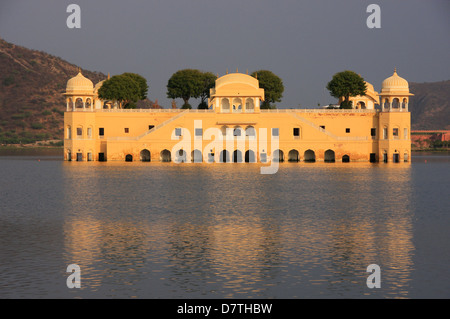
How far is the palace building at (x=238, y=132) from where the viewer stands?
70.8 metres

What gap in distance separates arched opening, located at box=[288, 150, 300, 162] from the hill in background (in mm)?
63014

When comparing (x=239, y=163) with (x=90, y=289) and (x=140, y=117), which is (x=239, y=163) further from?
(x=90, y=289)

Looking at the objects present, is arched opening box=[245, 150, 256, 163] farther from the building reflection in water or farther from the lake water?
the lake water

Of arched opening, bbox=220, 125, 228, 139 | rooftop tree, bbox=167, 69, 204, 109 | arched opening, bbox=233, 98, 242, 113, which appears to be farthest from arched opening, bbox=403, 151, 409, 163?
rooftop tree, bbox=167, 69, 204, 109

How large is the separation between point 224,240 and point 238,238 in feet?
1.95

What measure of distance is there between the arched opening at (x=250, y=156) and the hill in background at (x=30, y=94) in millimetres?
64813

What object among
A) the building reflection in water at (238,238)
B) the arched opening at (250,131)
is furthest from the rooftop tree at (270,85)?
the building reflection in water at (238,238)

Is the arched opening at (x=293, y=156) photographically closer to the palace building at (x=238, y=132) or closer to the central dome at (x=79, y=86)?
the palace building at (x=238, y=132)

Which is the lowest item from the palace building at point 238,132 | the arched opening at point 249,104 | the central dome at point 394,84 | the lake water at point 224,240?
the lake water at point 224,240

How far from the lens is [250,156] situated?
233 ft

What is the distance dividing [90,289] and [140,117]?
5912 cm

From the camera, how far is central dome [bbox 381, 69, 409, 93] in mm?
73000

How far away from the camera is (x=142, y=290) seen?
1592 cm

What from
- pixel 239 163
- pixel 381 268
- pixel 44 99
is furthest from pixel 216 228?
pixel 44 99
